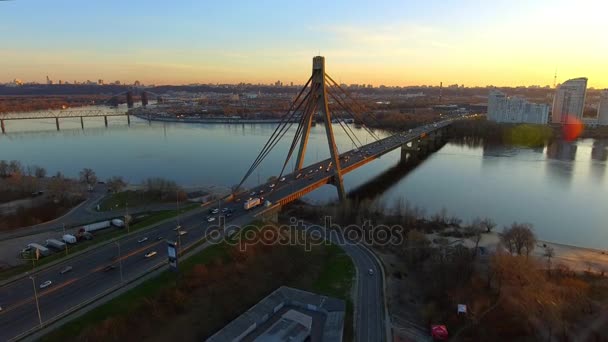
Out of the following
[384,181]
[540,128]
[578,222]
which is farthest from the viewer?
[540,128]

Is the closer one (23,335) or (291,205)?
(23,335)

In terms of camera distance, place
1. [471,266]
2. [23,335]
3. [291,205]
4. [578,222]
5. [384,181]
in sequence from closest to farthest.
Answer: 1. [23,335]
2. [471,266]
3. [578,222]
4. [291,205]
5. [384,181]

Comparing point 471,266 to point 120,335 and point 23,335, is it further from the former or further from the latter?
point 23,335

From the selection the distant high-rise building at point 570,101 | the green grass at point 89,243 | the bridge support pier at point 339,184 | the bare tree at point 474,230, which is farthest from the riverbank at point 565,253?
the distant high-rise building at point 570,101

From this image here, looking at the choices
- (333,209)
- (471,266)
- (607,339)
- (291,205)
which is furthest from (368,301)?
(291,205)

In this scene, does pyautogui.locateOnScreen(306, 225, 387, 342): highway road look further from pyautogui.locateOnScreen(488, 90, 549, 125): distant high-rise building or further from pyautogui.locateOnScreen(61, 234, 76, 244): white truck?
pyautogui.locateOnScreen(488, 90, 549, 125): distant high-rise building

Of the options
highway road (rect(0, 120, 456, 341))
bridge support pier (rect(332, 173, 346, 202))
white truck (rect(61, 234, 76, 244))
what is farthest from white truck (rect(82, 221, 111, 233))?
bridge support pier (rect(332, 173, 346, 202))
